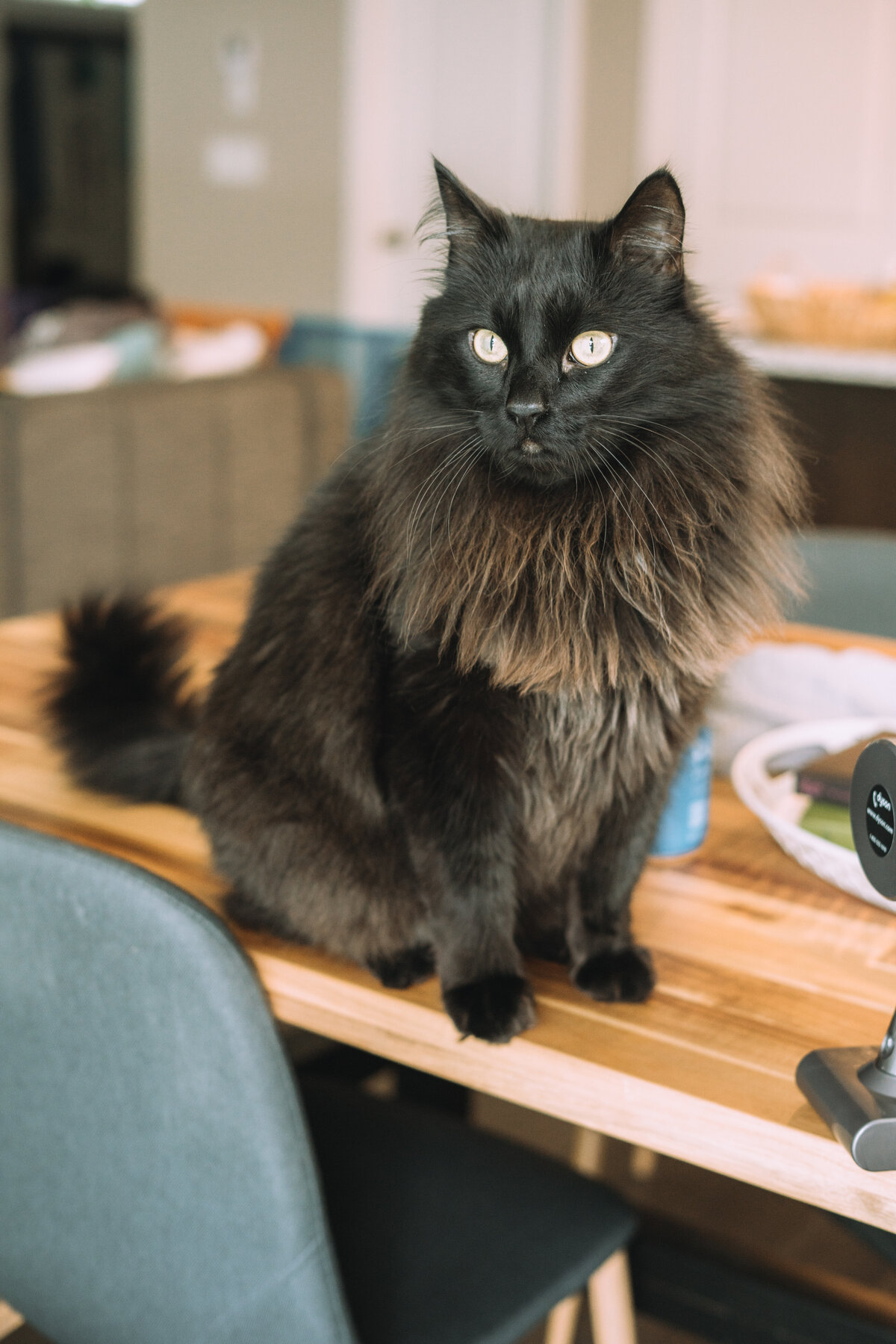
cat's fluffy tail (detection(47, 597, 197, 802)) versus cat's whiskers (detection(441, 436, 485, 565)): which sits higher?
cat's whiskers (detection(441, 436, 485, 565))

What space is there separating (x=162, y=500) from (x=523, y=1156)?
9.52ft

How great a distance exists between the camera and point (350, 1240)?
3.45 ft

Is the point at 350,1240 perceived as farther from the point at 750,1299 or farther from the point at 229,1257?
the point at 750,1299

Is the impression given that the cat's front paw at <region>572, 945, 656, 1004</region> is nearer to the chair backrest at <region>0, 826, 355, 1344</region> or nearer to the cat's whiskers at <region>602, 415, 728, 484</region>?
the chair backrest at <region>0, 826, 355, 1344</region>

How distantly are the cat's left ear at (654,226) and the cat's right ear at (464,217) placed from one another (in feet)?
0.33

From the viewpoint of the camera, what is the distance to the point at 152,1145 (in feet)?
2.59

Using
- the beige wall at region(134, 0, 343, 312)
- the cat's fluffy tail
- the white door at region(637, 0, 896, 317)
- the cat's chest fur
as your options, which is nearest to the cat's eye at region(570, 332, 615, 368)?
the cat's chest fur

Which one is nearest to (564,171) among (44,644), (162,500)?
(162,500)

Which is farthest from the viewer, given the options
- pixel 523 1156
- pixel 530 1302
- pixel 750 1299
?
pixel 750 1299

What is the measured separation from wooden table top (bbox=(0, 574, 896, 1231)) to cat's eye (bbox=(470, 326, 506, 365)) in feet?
1.56

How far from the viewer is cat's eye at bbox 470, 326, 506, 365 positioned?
37.0 inches

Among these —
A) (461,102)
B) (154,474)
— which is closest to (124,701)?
(154,474)

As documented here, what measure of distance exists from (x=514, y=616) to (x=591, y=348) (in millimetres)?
209

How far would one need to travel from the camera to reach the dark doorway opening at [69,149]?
336 inches
